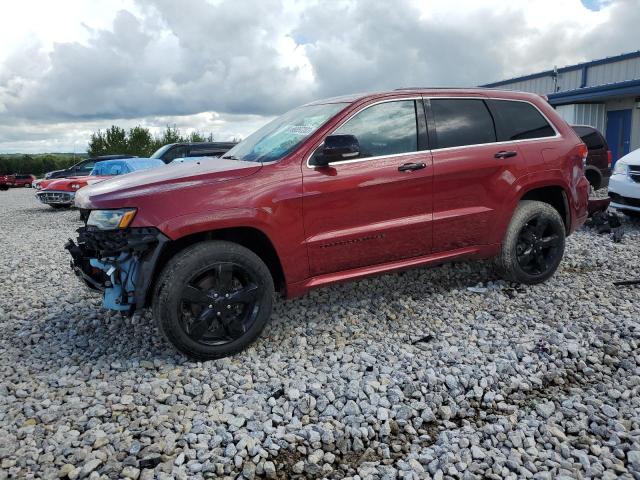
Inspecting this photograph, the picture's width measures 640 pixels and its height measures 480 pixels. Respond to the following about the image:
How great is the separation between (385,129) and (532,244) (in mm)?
1962

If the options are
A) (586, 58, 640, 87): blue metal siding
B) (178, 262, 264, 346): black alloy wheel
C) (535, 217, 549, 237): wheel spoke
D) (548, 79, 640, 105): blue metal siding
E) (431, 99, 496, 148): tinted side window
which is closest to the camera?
(178, 262, 264, 346): black alloy wheel

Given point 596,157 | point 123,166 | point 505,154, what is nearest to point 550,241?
point 505,154

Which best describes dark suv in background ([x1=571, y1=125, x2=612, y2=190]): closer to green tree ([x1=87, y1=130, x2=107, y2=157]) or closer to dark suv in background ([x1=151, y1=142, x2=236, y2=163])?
dark suv in background ([x1=151, y1=142, x2=236, y2=163])

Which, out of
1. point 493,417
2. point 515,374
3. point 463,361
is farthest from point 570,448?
point 463,361

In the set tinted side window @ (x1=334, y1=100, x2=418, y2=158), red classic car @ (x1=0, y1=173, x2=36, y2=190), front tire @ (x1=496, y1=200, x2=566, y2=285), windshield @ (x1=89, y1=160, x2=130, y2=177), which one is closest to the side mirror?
tinted side window @ (x1=334, y1=100, x2=418, y2=158)

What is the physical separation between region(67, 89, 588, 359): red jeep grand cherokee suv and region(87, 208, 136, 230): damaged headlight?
0.04ft

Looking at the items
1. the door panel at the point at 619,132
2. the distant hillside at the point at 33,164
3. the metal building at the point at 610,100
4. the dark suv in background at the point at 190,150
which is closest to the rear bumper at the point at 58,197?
the dark suv in background at the point at 190,150

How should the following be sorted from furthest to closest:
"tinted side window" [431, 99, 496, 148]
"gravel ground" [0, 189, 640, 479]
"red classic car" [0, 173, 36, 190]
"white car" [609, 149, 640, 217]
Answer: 1. "red classic car" [0, 173, 36, 190]
2. "white car" [609, 149, 640, 217]
3. "tinted side window" [431, 99, 496, 148]
4. "gravel ground" [0, 189, 640, 479]

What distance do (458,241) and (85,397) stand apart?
3.18m

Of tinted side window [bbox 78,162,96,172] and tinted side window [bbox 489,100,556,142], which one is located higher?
tinted side window [bbox 489,100,556,142]

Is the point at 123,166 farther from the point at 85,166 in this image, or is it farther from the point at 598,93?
the point at 598,93

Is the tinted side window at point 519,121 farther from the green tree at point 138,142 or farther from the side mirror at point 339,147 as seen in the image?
the green tree at point 138,142

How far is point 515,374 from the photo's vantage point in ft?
11.3

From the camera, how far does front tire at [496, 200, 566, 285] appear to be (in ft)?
16.1
